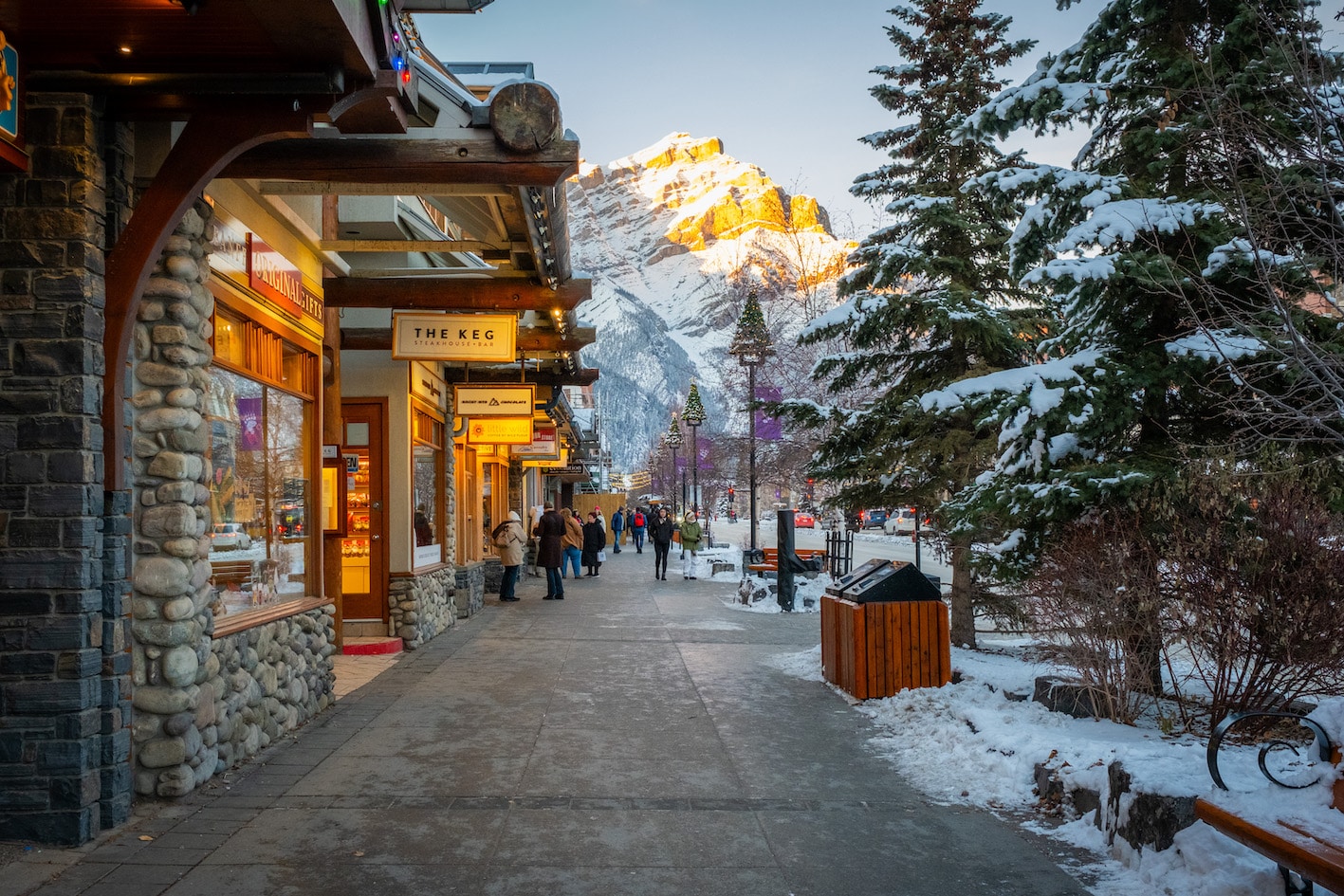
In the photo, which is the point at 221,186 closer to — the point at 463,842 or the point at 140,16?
the point at 140,16

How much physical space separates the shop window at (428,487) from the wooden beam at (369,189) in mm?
5791

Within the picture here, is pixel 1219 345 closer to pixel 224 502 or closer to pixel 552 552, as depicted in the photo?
pixel 224 502

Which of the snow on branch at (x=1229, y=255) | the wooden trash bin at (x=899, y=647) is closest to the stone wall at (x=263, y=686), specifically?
the wooden trash bin at (x=899, y=647)

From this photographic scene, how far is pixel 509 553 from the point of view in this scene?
1866 cm

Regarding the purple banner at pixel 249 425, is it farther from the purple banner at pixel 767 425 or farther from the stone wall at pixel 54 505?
the purple banner at pixel 767 425

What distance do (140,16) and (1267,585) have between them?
6248mm

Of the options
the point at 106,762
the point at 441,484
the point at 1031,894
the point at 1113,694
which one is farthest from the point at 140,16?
the point at 441,484

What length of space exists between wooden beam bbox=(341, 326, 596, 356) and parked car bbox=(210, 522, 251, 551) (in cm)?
493

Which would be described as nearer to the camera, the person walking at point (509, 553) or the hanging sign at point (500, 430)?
the hanging sign at point (500, 430)

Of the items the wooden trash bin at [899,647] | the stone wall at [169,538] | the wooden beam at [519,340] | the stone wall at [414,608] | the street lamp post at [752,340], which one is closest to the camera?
the stone wall at [169,538]

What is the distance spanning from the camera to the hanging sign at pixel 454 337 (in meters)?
10.3

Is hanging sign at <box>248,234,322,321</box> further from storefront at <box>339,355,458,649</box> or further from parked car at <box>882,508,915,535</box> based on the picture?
parked car at <box>882,508,915,535</box>

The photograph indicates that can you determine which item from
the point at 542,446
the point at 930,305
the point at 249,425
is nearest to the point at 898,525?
the point at 542,446

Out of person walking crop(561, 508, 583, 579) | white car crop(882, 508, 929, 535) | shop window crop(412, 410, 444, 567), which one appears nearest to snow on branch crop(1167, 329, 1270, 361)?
shop window crop(412, 410, 444, 567)
